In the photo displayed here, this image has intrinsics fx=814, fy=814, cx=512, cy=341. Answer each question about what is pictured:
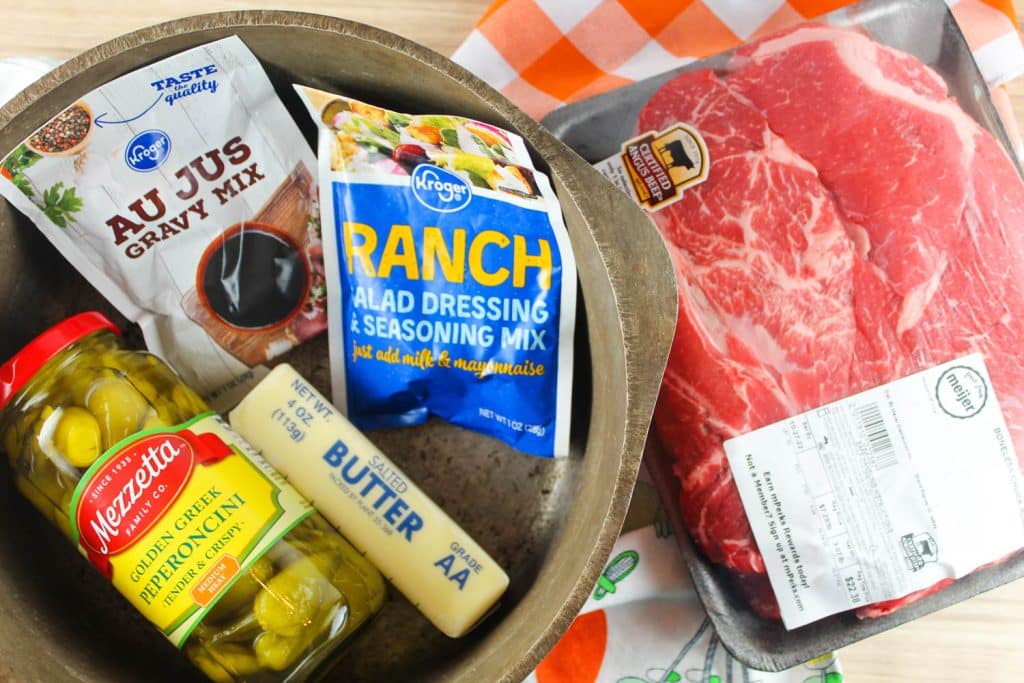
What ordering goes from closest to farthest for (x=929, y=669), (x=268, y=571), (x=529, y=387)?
(x=268, y=571), (x=529, y=387), (x=929, y=669)

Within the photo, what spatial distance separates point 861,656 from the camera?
0.79m

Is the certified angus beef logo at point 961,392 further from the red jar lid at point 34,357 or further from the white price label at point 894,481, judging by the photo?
the red jar lid at point 34,357

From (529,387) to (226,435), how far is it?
240mm

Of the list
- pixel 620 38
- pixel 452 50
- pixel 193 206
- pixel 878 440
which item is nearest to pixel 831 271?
pixel 878 440

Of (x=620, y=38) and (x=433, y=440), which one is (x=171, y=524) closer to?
(x=433, y=440)

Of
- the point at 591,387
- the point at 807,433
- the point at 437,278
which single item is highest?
the point at 437,278

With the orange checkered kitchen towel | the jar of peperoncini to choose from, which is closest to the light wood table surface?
the orange checkered kitchen towel

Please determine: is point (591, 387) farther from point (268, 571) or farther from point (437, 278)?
point (268, 571)

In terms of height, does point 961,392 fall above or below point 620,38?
below

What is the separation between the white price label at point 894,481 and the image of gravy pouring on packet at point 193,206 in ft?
1.36

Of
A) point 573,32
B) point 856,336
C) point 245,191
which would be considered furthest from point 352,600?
point 573,32

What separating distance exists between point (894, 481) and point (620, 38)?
0.49m

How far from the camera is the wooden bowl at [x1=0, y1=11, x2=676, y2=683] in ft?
1.62

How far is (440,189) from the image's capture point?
63 centimetres
